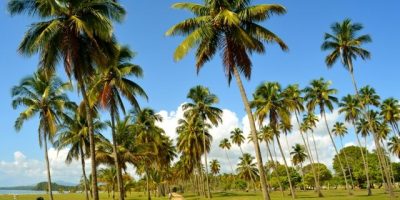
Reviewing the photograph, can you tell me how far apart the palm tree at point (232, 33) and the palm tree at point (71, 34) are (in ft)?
14.2

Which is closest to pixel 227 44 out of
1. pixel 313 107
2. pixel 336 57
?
pixel 336 57

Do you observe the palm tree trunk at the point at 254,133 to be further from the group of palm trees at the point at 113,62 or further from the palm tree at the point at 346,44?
the palm tree at the point at 346,44

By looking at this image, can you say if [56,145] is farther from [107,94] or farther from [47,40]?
[47,40]

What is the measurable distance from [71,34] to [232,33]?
791cm

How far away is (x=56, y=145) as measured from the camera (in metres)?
39.6

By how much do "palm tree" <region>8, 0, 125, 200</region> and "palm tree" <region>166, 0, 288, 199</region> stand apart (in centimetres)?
432

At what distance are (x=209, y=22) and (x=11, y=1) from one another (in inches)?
388

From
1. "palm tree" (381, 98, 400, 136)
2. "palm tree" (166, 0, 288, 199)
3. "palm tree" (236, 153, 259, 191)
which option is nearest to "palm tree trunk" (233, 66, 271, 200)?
"palm tree" (166, 0, 288, 199)

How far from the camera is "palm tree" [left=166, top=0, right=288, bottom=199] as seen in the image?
20.1 m

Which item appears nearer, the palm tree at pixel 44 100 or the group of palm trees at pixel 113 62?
the group of palm trees at pixel 113 62

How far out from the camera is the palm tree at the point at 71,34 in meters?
18.1

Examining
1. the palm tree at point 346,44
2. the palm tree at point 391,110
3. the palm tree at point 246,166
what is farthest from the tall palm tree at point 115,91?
the palm tree at point 246,166

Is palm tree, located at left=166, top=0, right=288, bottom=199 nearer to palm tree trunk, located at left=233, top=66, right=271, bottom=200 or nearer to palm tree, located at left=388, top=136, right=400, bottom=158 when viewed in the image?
palm tree trunk, located at left=233, top=66, right=271, bottom=200

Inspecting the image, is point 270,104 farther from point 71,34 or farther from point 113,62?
point 71,34
